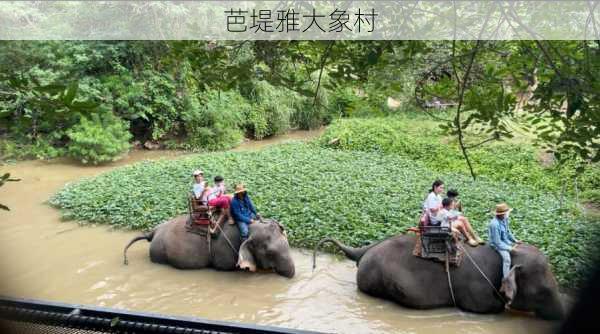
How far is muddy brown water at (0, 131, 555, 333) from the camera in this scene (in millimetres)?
6027

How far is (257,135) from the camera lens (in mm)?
18297

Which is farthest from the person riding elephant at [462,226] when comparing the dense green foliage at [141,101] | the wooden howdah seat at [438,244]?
the dense green foliage at [141,101]

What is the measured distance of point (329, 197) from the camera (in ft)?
32.1

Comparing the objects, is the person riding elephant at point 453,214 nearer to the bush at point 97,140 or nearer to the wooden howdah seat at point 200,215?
the wooden howdah seat at point 200,215

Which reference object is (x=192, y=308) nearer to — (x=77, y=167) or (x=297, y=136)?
(x=77, y=167)

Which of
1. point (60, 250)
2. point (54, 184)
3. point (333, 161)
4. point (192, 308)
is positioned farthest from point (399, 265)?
point (54, 184)

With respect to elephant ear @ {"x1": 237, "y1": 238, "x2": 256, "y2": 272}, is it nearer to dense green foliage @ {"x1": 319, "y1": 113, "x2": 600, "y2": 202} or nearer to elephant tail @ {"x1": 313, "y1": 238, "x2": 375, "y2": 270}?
elephant tail @ {"x1": 313, "y1": 238, "x2": 375, "y2": 270}

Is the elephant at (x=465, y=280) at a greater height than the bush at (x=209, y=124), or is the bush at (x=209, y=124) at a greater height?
the bush at (x=209, y=124)

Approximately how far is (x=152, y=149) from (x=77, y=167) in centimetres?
292

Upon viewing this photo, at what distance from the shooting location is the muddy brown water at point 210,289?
237 inches

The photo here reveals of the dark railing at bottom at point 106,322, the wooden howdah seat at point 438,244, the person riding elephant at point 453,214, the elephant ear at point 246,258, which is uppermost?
the dark railing at bottom at point 106,322

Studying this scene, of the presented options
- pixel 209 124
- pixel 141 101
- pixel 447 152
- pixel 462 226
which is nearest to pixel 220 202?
pixel 462 226

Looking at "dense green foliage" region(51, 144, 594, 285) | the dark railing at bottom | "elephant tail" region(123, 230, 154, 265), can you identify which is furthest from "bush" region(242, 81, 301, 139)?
the dark railing at bottom

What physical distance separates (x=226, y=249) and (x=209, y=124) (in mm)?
10188
